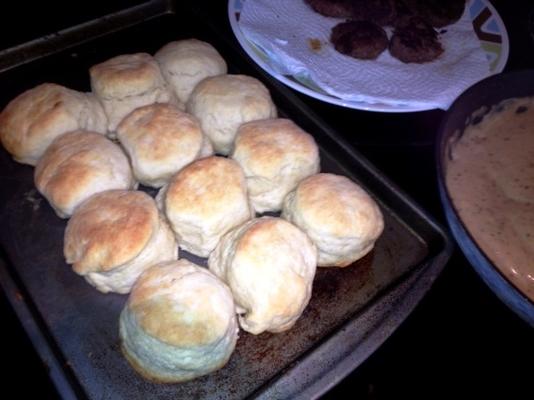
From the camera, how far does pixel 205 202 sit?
165cm

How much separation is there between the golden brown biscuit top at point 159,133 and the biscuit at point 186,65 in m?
0.30

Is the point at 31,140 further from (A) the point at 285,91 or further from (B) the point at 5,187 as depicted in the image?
(A) the point at 285,91

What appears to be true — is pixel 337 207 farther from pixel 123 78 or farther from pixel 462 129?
pixel 123 78

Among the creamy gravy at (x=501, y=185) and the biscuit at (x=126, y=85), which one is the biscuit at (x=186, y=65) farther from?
the creamy gravy at (x=501, y=185)

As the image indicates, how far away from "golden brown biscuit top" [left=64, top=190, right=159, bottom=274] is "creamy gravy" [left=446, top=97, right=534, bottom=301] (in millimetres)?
1128

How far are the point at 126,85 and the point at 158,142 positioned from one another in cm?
37

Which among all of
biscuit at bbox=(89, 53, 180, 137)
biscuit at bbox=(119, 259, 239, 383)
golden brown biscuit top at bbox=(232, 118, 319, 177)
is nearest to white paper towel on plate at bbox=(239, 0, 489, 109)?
golden brown biscuit top at bbox=(232, 118, 319, 177)

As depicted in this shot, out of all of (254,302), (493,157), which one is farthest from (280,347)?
(493,157)

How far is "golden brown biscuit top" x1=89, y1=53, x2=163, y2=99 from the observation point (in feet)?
6.50

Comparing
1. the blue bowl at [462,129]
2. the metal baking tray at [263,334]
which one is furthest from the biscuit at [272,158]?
the blue bowl at [462,129]

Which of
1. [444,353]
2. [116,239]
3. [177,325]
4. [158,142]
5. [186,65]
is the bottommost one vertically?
[444,353]

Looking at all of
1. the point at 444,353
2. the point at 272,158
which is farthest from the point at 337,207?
the point at 444,353

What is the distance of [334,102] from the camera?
226 centimetres

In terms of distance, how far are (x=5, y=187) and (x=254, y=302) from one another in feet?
3.87
